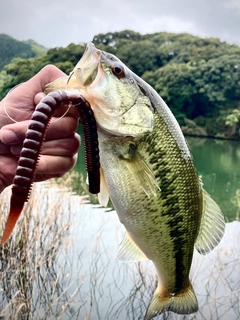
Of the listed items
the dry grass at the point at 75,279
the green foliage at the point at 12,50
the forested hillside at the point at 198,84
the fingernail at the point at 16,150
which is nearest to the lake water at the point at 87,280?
the dry grass at the point at 75,279

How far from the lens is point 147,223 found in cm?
185

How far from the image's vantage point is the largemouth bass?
1.67 metres

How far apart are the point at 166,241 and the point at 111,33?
67838 mm

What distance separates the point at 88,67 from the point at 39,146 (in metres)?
0.50

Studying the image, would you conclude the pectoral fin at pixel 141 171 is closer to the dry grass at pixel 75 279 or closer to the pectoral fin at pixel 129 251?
the pectoral fin at pixel 129 251

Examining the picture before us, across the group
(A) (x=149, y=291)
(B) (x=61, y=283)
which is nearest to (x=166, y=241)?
(A) (x=149, y=291)

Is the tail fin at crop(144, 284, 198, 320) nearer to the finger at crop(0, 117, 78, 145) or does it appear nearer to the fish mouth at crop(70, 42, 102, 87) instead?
the finger at crop(0, 117, 78, 145)

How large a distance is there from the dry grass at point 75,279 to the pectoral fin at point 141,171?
12.3 ft

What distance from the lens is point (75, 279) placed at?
5039mm

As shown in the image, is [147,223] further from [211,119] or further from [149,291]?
[211,119]

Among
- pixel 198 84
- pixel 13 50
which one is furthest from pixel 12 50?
pixel 198 84

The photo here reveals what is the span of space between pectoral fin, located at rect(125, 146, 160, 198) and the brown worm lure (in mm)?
172

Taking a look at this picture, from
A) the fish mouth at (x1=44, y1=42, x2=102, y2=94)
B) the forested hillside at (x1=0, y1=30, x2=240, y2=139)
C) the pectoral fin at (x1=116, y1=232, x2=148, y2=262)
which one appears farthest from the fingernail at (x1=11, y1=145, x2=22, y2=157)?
the forested hillside at (x1=0, y1=30, x2=240, y2=139)

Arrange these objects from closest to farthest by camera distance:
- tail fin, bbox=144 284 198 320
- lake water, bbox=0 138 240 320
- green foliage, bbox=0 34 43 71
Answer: tail fin, bbox=144 284 198 320, lake water, bbox=0 138 240 320, green foliage, bbox=0 34 43 71
